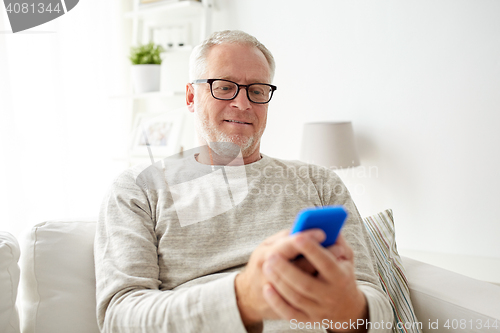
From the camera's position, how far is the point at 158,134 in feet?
8.31

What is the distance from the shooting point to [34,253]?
3.16 feet

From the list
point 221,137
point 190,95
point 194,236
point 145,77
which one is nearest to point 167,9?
point 145,77

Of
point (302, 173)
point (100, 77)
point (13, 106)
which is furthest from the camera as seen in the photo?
point (100, 77)

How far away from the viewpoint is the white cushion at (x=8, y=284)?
2.84 ft

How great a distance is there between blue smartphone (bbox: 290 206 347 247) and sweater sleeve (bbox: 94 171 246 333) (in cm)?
20

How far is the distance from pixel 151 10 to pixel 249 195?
1.86 m

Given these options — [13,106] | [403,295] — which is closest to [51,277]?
[403,295]

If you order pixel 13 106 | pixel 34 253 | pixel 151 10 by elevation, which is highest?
pixel 151 10

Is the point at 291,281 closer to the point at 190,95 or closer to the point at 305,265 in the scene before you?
the point at 305,265

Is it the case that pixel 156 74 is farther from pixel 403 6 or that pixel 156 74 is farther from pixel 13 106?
pixel 403 6

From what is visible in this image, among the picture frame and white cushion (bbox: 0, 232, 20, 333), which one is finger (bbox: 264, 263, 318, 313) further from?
the picture frame

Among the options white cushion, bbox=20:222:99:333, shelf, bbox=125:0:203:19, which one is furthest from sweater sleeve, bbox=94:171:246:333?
shelf, bbox=125:0:203:19

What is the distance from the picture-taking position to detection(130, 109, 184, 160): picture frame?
2.44 metres

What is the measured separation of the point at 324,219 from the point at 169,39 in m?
2.35
